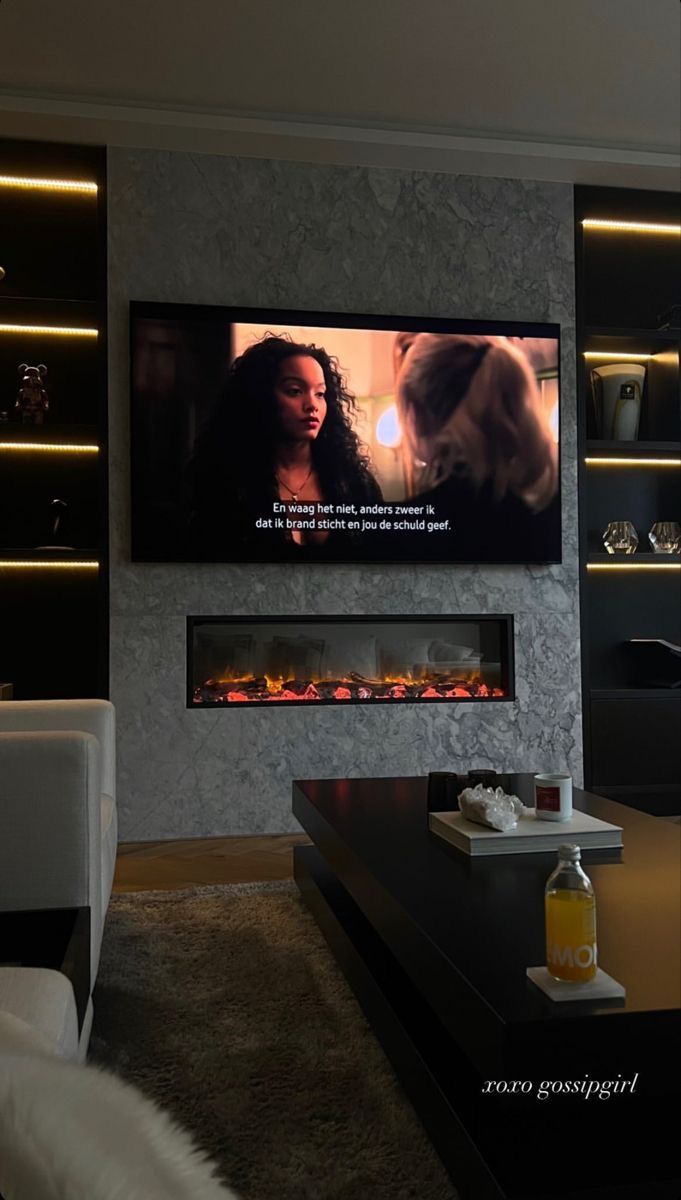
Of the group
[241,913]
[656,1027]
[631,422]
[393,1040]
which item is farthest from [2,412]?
[656,1027]

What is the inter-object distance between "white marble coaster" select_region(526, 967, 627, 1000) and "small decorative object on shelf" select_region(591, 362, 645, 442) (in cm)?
361

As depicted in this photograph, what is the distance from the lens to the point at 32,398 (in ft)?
13.2

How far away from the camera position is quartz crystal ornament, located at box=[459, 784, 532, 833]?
196 centimetres

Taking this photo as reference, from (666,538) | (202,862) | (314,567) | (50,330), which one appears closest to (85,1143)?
(202,862)

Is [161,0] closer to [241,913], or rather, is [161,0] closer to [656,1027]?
[241,913]

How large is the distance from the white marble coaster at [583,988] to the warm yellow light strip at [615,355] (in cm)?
389

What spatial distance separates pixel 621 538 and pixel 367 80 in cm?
220

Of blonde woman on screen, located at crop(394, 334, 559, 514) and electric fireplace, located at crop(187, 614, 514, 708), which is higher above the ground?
blonde woman on screen, located at crop(394, 334, 559, 514)

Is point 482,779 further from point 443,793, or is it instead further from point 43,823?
point 43,823

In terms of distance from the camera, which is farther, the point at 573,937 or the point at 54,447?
the point at 54,447

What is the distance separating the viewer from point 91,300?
13.5 feet
